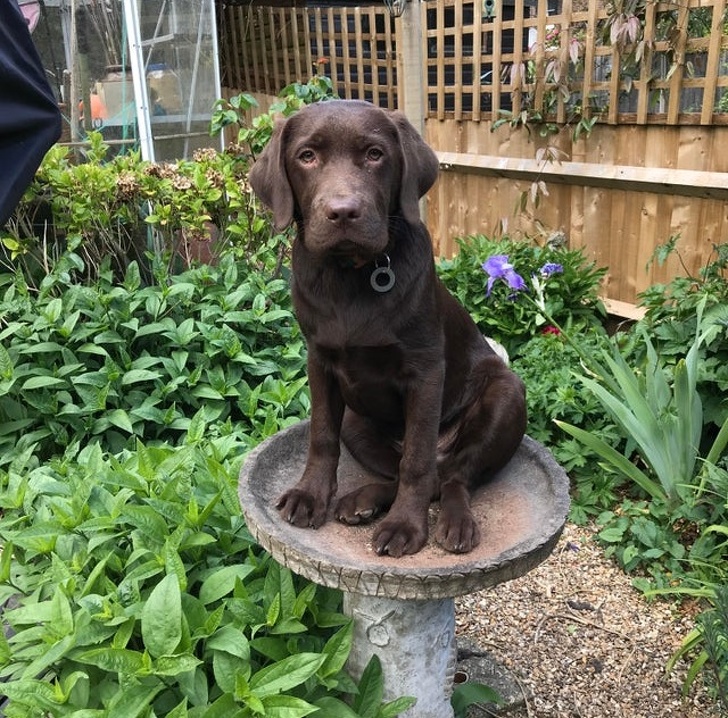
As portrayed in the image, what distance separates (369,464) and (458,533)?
Result: 1.70ft

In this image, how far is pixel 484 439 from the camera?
216 cm

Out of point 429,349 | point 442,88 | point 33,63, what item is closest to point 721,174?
point 442,88

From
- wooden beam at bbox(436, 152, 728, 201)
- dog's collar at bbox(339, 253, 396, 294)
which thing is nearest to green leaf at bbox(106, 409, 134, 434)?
dog's collar at bbox(339, 253, 396, 294)

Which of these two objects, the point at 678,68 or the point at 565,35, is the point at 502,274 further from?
the point at 565,35

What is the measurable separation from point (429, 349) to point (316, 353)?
0.32 metres

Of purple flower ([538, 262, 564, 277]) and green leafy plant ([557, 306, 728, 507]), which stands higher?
purple flower ([538, 262, 564, 277])

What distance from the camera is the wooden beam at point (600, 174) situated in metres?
4.76

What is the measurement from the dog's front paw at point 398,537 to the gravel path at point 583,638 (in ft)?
3.68

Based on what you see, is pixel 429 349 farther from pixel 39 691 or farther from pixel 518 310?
pixel 518 310

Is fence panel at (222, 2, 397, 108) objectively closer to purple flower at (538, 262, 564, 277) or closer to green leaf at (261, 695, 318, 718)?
purple flower at (538, 262, 564, 277)

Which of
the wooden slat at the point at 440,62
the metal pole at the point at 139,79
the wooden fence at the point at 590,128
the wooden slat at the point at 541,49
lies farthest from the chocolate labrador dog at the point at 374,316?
the wooden slat at the point at 440,62

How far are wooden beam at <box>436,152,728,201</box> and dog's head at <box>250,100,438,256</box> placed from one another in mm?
→ 3432

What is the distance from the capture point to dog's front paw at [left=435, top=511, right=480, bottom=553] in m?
1.87

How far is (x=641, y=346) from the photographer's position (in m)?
4.18
